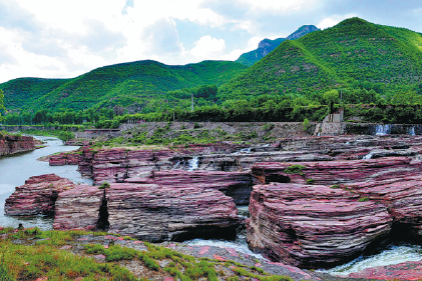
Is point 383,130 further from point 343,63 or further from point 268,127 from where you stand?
point 343,63

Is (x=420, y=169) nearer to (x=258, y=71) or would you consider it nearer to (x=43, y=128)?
(x=258, y=71)

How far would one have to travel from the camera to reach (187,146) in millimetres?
41188

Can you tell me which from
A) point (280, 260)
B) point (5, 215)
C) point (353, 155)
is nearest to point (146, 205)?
point (280, 260)

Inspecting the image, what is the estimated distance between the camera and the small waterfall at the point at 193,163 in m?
34.9

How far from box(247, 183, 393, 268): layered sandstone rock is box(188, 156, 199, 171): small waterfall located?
59.3 feet

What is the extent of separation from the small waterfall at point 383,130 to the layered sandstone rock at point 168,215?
29.8 meters

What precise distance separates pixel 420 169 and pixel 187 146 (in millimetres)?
30507

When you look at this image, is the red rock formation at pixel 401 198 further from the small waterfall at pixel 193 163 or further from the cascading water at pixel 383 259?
the small waterfall at pixel 193 163

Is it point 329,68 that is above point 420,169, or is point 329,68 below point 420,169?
above

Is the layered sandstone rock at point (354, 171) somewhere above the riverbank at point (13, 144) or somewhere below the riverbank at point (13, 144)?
above

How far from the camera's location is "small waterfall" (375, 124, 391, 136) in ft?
119

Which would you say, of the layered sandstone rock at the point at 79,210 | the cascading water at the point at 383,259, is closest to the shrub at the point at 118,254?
the layered sandstone rock at the point at 79,210

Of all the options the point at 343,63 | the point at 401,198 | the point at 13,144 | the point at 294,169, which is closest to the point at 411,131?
the point at 401,198

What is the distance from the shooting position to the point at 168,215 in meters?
20.3
